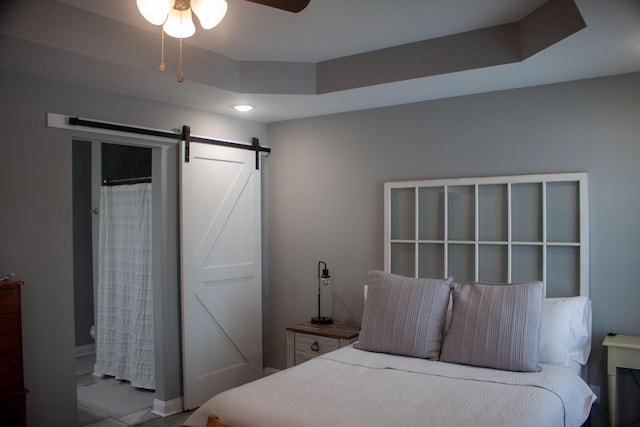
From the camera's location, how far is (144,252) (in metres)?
4.50

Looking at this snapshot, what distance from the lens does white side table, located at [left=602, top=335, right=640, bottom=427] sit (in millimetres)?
2852

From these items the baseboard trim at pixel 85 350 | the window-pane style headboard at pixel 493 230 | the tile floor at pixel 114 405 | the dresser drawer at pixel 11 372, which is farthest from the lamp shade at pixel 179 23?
the baseboard trim at pixel 85 350

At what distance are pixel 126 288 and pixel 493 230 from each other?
321 centimetres

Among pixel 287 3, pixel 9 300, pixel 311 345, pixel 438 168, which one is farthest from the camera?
pixel 311 345

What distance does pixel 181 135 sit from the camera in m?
3.95

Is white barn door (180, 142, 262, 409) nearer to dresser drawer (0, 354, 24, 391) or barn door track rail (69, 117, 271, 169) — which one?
barn door track rail (69, 117, 271, 169)

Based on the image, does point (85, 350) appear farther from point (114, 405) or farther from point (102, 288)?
point (114, 405)

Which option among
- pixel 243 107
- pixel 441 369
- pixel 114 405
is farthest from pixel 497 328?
pixel 114 405

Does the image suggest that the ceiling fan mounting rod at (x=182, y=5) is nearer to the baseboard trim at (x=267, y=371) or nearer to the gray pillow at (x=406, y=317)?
the gray pillow at (x=406, y=317)

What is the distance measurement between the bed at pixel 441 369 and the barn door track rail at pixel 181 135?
Answer: 5.82 ft

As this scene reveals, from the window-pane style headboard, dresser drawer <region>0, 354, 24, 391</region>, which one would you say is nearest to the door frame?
dresser drawer <region>0, 354, 24, 391</region>

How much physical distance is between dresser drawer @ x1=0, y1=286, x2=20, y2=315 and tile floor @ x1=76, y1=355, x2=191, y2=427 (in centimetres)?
141

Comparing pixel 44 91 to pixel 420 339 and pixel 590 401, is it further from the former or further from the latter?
pixel 590 401

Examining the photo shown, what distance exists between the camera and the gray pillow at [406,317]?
3.02 meters
